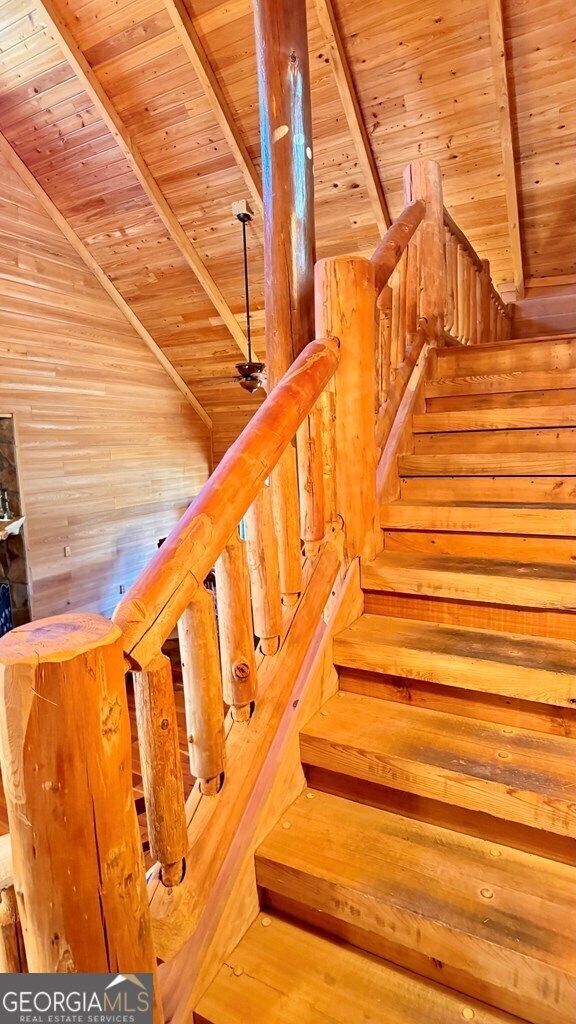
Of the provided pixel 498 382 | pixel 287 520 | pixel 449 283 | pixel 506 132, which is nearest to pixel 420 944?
pixel 287 520

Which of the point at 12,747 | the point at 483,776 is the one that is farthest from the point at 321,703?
the point at 12,747

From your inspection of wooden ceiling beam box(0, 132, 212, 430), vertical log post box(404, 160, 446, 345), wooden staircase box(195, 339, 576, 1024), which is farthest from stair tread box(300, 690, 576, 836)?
wooden ceiling beam box(0, 132, 212, 430)

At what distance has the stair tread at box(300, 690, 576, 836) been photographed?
1.13 metres

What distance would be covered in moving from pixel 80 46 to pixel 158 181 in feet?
3.03

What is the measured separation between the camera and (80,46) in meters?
3.51

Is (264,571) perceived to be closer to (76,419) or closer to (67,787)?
(67,787)

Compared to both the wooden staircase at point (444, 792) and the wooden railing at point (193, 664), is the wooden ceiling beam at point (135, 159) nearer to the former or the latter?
the wooden railing at point (193, 664)

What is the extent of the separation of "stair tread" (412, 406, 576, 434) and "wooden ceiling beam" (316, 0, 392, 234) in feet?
8.07

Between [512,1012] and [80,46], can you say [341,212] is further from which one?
[512,1012]

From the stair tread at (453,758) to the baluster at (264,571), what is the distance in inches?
11.3

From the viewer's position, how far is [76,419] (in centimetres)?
526

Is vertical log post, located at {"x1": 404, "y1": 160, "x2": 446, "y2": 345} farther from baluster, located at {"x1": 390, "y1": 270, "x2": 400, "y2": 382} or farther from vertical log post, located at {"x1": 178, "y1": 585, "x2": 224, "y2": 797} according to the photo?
vertical log post, located at {"x1": 178, "y1": 585, "x2": 224, "y2": 797}

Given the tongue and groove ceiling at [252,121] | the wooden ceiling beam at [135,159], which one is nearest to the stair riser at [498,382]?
the tongue and groove ceiling at [252,121]

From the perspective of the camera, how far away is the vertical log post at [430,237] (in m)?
2.50
